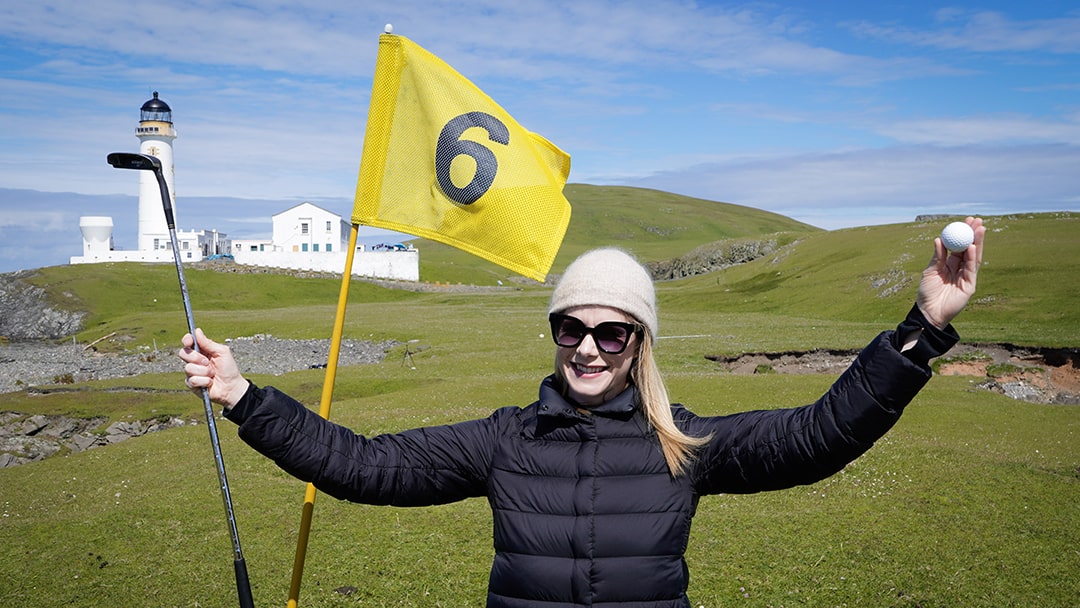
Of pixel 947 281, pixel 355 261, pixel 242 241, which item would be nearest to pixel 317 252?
pixel 355 261

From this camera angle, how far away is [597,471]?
510 cm

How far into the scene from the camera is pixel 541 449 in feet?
17.1

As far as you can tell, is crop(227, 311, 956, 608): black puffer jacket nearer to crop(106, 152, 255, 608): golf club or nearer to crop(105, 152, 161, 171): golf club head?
crop(106, 152, 255, 608): golf club

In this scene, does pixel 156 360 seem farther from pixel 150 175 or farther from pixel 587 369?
pixel 150 175

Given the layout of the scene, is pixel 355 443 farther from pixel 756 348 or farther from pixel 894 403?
pixel 756 348

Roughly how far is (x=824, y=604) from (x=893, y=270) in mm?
56421

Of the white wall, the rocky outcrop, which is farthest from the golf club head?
the white wall

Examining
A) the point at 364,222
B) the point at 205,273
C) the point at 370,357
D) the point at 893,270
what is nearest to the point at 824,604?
the point at 364,222

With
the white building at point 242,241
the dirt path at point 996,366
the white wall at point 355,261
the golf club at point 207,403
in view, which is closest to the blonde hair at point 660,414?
the golf club at point 207,403

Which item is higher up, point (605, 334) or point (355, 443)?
point (605, 334)

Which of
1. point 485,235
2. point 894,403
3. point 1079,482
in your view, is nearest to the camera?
point 894,403

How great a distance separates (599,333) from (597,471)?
0.81 m

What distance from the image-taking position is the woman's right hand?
495 centimetres

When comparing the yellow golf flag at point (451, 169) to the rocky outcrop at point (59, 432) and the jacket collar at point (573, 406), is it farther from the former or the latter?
the rocky outcrop at point (59, 432)
